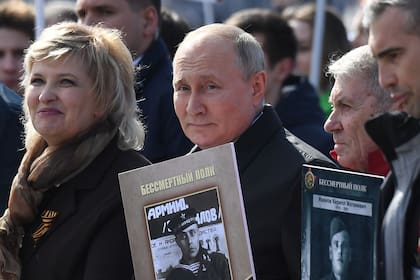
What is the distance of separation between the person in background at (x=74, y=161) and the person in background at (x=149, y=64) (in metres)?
0.64

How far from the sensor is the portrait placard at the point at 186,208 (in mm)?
3359

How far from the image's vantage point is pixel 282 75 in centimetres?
644

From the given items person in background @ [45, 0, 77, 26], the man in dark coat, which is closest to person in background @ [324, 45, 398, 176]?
A: the man in dark coat

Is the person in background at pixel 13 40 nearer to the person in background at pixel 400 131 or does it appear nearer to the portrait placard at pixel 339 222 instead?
the portrait placard at pixel 339 222

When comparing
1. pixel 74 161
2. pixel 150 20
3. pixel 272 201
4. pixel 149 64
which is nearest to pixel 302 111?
pixel 150 20

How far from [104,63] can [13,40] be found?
95.6 inches

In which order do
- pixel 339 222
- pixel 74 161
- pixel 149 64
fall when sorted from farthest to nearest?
pixel 149 64 < pixel 74 161 < pixel 339 222

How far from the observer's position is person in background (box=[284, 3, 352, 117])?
7098 mm

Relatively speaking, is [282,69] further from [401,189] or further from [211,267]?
[401,189]

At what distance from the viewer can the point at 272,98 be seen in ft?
20.8

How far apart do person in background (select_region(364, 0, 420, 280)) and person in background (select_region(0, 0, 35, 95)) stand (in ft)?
12.0

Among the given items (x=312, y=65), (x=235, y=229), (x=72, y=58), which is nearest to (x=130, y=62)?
(x=72, y=58)

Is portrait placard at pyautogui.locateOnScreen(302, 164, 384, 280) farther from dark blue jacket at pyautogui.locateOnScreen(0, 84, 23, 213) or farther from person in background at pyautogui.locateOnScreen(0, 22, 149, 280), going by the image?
dark blue jacket at pyautogui.locateOnScreen(0, 84, 23, 213)

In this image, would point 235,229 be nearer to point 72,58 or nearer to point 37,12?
point 72,58
